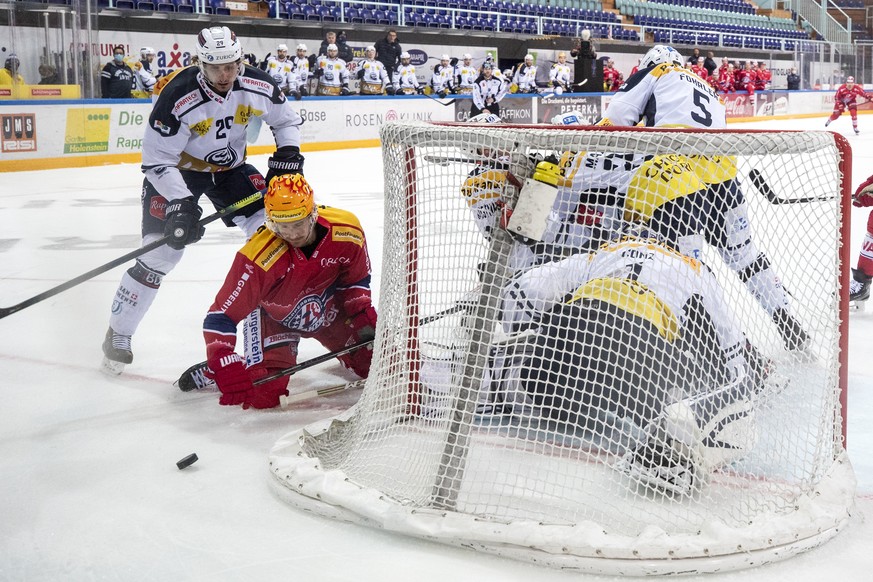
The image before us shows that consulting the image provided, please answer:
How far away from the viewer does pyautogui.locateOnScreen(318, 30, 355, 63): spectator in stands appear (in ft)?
43.5

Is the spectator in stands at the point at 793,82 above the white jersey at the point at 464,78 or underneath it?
above

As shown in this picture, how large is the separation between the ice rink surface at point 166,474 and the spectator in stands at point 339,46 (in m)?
9.18

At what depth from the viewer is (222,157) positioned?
11.5 feet

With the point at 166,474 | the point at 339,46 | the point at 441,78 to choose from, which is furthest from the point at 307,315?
the point at 441,78

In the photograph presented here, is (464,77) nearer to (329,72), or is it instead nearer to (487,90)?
(487,90)

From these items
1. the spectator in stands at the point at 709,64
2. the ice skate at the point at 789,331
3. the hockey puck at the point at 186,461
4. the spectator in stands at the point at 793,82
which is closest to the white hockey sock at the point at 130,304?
the hockey puck at the point at 186,461

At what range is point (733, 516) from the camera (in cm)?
188

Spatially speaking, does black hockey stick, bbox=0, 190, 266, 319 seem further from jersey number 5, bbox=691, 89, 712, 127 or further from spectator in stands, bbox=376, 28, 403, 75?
spectator in stands, bbox=376, 28, 403, 75

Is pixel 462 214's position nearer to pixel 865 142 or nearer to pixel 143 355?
pixel 143 355

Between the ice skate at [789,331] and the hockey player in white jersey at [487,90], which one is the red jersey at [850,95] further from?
the ice skate at [789,331]

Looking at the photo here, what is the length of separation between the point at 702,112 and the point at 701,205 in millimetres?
945

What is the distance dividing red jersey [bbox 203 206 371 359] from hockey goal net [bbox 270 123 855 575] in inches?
26.0

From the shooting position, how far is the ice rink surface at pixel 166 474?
5.89 feet

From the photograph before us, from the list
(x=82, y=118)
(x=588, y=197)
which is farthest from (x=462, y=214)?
(x=82, y=118)
